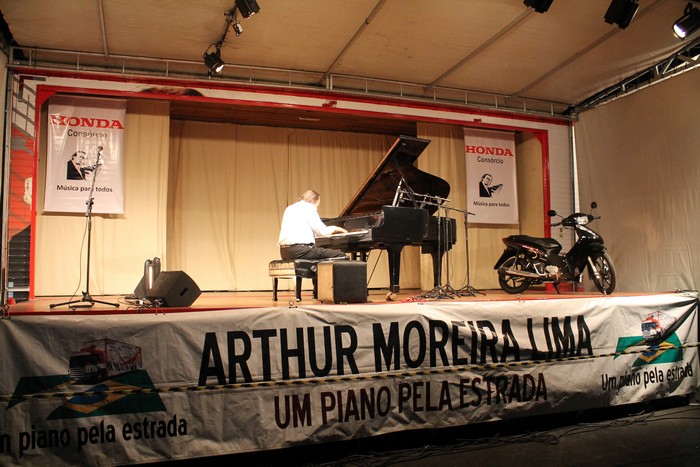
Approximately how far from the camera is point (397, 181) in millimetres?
5633

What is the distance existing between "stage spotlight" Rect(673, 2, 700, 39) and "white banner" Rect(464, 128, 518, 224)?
11.4ft

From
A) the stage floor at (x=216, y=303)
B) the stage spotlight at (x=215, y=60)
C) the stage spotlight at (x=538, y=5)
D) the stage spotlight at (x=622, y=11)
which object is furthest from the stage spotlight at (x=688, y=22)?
the stage spotlight at (x=215, y=60)

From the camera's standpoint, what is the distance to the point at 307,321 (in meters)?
3.51

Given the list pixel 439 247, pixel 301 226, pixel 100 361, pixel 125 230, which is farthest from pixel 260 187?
pixel 100 361

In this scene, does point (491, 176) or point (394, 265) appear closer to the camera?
point (394, 265)

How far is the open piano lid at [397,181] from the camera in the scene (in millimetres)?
Result: 5285

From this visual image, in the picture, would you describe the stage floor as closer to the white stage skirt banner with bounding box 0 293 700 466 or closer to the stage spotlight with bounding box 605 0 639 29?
the white stage skirt banner with bounding box 0 293 700 466

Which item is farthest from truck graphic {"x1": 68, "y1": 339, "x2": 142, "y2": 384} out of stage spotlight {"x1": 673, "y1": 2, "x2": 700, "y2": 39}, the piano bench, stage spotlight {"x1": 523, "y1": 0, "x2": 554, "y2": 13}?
stage spotlight {"x1": 673, "y1": 2, "x2": 700, "y2": 39}

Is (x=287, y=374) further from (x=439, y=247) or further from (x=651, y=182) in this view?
(x=651, y=182)

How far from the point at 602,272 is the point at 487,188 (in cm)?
309

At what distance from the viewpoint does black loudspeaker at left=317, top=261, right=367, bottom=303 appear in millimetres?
4156

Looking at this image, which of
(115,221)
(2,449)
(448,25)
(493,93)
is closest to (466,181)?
(493,93)

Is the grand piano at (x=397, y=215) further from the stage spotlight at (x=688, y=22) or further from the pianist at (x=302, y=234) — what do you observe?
the stage spotlight at (x=688, y=22)

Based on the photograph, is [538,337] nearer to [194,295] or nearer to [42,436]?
[194,295]
